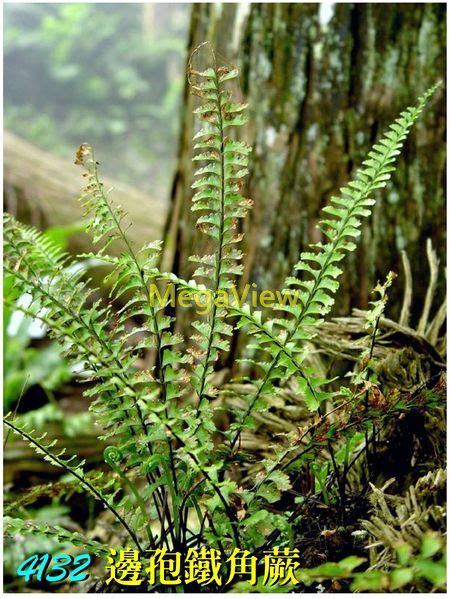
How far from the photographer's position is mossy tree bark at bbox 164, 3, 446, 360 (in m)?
1.41

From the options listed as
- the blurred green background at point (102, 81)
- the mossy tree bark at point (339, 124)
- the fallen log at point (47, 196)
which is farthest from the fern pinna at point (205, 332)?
the blurred green background at point (102, 81)

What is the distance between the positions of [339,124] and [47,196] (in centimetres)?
216

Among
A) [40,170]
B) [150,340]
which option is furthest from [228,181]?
[40,170]

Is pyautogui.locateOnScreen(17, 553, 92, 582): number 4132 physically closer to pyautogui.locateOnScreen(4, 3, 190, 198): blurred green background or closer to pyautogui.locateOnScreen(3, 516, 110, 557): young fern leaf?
pyautogui.locateOnScreen(3, 516, 110, 557): young fern leaf

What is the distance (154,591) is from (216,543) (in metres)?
0.11

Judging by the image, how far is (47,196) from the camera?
10.5 feet

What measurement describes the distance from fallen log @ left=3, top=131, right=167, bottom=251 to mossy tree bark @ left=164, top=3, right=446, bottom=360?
5.24 feet

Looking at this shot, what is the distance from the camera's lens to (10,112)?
974 cm

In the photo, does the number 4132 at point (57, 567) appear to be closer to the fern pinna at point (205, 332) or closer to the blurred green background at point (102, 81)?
the fern pinna at point (205, 332)

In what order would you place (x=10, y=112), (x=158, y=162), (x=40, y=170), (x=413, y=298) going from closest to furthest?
(x=413, y=298) → (x=40, y=170) → (x=10, y=112) → (x=158, y=162)

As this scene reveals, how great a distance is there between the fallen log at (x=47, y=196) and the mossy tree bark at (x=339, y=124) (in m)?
1.60

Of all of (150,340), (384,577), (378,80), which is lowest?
(384,577)

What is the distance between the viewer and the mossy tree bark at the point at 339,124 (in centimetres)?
141

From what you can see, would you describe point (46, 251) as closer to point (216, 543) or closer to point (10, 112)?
point (216, 543)
